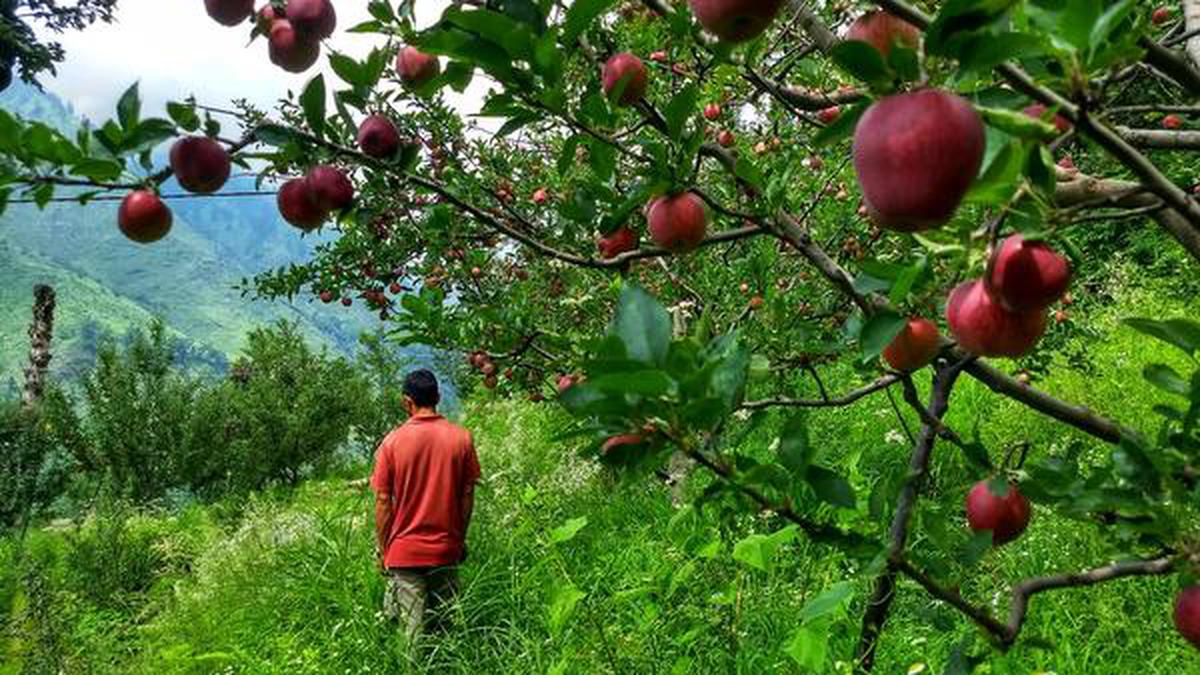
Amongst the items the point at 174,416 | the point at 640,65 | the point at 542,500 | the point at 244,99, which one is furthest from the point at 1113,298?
the point at 174,416

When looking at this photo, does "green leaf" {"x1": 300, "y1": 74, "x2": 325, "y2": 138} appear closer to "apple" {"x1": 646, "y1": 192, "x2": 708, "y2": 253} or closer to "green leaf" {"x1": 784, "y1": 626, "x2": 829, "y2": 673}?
"apple" {"x1": 646, "y1": 192, "x2": 708, "y2": 253}

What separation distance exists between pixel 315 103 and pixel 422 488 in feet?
11.2

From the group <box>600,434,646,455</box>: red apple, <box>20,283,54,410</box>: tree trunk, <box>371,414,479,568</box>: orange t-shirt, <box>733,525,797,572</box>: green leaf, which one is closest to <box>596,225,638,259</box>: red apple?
<box>600,434,646,455</box>: red apple

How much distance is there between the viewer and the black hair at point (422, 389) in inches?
175

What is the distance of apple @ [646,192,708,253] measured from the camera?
121 cm

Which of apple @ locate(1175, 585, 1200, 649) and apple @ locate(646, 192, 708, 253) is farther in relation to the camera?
apple @ locate(646, 192, 708, 253)

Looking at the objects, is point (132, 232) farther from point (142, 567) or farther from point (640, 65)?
point (142, 567)

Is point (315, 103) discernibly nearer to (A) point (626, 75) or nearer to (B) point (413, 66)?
(B) point (413, 66)

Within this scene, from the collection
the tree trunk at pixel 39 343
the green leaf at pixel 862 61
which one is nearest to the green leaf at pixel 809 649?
the green leaf at pixel 862 61

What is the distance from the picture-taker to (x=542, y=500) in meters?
Result: 5.93

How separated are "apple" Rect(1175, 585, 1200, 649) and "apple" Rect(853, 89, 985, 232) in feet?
2.17

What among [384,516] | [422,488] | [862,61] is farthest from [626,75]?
[384,516]

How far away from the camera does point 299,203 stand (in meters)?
1.10

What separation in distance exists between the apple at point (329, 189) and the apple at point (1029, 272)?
76 centimetres
